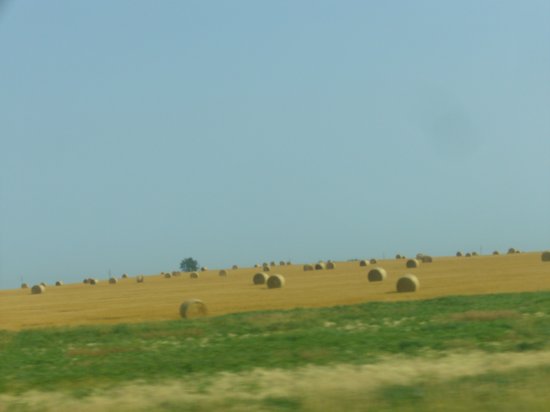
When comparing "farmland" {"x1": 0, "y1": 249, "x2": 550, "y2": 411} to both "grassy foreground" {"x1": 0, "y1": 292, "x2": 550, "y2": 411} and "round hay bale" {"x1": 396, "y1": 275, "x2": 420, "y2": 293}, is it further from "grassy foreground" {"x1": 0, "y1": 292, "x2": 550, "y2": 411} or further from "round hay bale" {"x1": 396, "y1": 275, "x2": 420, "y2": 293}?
"round hay bale" {"x1": 396, "y1": 275, "x2": 420, "y2": 293}

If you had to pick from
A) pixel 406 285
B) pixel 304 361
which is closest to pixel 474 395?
pixel 304 361

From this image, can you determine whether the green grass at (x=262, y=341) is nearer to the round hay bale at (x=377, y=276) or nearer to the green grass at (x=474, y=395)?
the green grass at (x=474, y=395)

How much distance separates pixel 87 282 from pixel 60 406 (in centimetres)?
8997

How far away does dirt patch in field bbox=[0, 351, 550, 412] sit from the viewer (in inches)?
552

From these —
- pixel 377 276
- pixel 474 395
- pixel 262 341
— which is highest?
pixel 377 276

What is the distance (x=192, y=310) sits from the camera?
33.1 metres

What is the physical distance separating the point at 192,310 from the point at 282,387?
17.7m

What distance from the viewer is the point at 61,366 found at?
1977 cm

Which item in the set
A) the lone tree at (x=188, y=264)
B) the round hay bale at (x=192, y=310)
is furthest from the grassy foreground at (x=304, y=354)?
the lone tree at (x=188, y=264)

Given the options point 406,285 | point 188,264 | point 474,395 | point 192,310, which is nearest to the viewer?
point 474,395

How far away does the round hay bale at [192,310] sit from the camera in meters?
32.9

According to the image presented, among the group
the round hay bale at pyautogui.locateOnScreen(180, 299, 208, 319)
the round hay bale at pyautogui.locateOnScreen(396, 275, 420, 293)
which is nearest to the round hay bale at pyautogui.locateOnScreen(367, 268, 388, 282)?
the round hay bale at pyautogui.locateOnScreen(396, 275, 420, 293)

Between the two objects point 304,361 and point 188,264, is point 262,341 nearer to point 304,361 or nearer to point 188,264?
point 304,361

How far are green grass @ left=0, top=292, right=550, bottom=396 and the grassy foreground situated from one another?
0.03m
